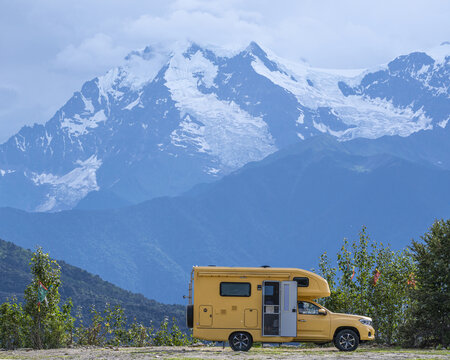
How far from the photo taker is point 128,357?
2988cm

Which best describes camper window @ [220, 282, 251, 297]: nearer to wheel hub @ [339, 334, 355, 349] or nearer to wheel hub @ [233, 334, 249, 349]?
wheel hub @ [233, 334, 249, 349]

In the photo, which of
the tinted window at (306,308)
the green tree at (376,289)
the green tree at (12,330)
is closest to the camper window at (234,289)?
the tinted window at (306,308)

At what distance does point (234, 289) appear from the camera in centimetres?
3198

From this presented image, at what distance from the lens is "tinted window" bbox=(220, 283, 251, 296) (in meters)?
31.9

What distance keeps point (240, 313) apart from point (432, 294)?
9.19 meters

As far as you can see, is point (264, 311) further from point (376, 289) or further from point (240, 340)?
point (376, 289)

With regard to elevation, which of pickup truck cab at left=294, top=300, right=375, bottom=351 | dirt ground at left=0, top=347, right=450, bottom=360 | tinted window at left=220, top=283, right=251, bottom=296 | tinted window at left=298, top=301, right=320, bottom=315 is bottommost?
dirt ground at left=0, top=347, right=450, bottom=360

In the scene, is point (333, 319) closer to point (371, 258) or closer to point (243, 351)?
point (243, 351)

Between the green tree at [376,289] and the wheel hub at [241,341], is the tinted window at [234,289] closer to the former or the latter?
the wheel hub at [241,341]

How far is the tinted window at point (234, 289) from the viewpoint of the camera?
31875mm

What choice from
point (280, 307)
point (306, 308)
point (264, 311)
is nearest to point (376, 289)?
point (306, 308)

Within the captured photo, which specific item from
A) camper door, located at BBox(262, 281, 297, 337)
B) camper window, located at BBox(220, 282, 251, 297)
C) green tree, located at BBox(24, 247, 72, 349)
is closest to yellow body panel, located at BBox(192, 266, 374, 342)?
camper window, located at BBox(220, 282, 251, 297)

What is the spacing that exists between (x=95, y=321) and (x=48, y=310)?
746 cm

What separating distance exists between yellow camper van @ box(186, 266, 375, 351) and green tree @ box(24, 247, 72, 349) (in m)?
9.81
